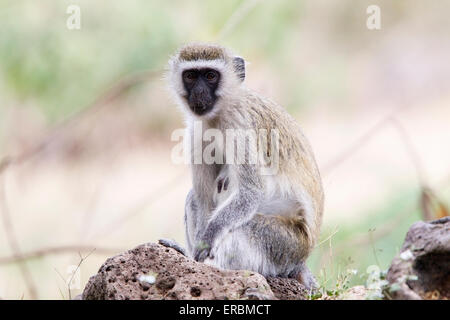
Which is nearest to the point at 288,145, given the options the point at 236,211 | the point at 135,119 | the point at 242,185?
the point at 242,185

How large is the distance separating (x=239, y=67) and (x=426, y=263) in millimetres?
2411

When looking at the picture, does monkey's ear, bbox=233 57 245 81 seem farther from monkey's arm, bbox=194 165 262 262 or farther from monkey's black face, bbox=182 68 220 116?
monkey's arm, bbox=194 165 262 262

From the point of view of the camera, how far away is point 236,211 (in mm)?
5691

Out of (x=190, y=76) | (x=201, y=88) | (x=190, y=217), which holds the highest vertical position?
(x=190, y=76)

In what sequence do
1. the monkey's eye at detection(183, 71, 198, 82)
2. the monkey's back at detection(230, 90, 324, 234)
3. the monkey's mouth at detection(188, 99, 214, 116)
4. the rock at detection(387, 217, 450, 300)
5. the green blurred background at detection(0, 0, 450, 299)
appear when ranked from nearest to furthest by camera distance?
the rock at detection(387, 217, 450, 300), the monkey's back at detection(230, 90, 324, 234), the monkey's mouth at detection(188, 99, 214, 116), the monkey's eye at detection(183, 71, 198, 82), the green blurred background at detection(0, 0, 450, 299)

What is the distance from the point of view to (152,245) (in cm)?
507

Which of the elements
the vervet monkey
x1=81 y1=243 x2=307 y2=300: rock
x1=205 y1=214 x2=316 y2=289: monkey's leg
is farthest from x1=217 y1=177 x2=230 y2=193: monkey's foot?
x1=81 y1=243 x2=307 y2=300: rock

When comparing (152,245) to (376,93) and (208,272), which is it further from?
(376,93)

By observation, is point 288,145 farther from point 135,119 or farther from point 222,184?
point 135,119

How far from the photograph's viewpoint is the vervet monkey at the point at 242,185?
18.5 feet

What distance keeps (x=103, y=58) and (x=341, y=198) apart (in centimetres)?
443

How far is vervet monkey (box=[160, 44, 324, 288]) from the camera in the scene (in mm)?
5645
